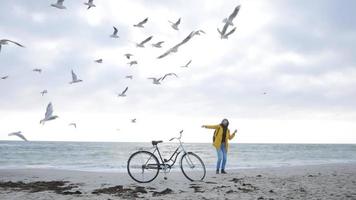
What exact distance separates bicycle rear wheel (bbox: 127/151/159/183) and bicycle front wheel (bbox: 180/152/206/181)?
81 cm

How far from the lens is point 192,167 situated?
39.3 feet

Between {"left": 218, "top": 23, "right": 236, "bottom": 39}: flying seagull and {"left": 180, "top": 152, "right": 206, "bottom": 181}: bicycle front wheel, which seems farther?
{"left": 218, "top": 23, "right": 236, "bottom": 39}: flying seagull

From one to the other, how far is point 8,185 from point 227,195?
580cm

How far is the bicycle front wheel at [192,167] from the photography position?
1167 cm

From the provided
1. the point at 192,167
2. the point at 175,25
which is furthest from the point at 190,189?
the point at 175,25

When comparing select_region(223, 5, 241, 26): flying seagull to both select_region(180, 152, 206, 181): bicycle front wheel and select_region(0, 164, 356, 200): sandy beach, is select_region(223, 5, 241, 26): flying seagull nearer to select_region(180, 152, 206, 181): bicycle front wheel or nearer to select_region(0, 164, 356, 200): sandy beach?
select_region(180, 152, 206, 181): bicycle front wheel

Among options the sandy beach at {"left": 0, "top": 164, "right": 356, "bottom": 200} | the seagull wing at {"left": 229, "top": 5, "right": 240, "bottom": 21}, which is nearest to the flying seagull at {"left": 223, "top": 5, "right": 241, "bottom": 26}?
the seagull wing at {"left": 229, "top": 5, "right": 240, "bottom": 21}

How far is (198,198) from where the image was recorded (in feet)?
27.4

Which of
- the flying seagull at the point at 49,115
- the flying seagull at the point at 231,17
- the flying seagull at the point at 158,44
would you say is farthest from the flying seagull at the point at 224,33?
the flying seagull at the point at 49,115

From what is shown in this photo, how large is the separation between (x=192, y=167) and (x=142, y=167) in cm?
154

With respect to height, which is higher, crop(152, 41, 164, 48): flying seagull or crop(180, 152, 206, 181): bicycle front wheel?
crop(152, 41, 164, 48): flying seagull

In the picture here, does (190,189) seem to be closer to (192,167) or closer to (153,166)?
(153,166)

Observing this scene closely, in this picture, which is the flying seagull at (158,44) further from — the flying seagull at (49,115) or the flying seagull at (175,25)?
the flying seagull at (49,115)

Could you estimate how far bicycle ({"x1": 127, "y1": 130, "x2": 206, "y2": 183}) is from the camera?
452 inches
